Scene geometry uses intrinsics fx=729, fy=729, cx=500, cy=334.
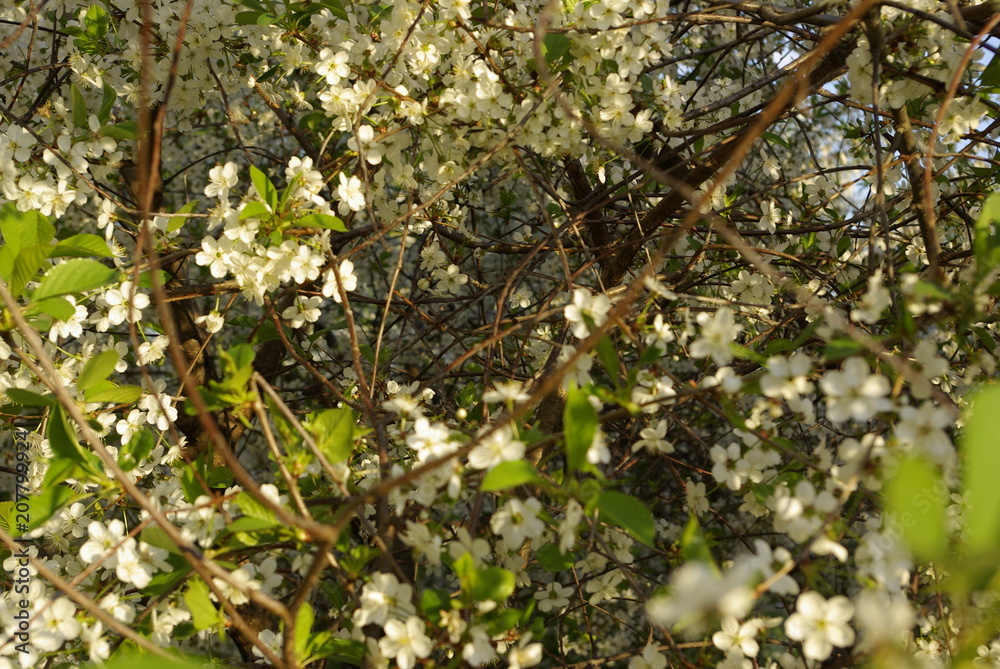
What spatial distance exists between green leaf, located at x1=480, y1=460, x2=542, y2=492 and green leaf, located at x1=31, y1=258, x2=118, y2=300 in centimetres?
78

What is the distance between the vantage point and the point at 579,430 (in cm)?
100

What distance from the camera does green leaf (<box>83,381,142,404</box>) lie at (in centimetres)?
132

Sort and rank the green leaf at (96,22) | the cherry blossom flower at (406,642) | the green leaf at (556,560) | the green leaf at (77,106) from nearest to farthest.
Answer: the cherry blossom flower at (406,642) → the green leaf at (556,560) → the green leaf at (77,106) → the green leaf at (96,22)

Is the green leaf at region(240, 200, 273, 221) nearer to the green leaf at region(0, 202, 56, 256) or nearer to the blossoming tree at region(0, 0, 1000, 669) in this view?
the blossoming tree at region(0, 0, 1000, 669)

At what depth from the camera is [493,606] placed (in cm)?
98

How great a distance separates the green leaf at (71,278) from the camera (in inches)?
48.9

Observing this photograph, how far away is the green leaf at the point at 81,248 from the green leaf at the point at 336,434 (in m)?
0.57

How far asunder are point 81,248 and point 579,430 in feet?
3.26

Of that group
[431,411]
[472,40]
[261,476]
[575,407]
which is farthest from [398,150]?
[261,476]

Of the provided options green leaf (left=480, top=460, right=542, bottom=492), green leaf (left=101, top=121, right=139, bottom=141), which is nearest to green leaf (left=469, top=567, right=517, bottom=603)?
green leaf (left=480, top=460, right=542, bottom=492)

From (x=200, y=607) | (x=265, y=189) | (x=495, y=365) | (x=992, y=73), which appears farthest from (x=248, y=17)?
(x=992, y=73)

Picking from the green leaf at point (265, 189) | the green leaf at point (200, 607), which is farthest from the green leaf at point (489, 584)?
the green leaf at point (265, 189)

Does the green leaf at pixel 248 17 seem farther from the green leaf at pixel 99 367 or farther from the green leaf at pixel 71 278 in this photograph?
the green leaf at pixel 99 367

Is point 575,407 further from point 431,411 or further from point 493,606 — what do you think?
point 431,411
